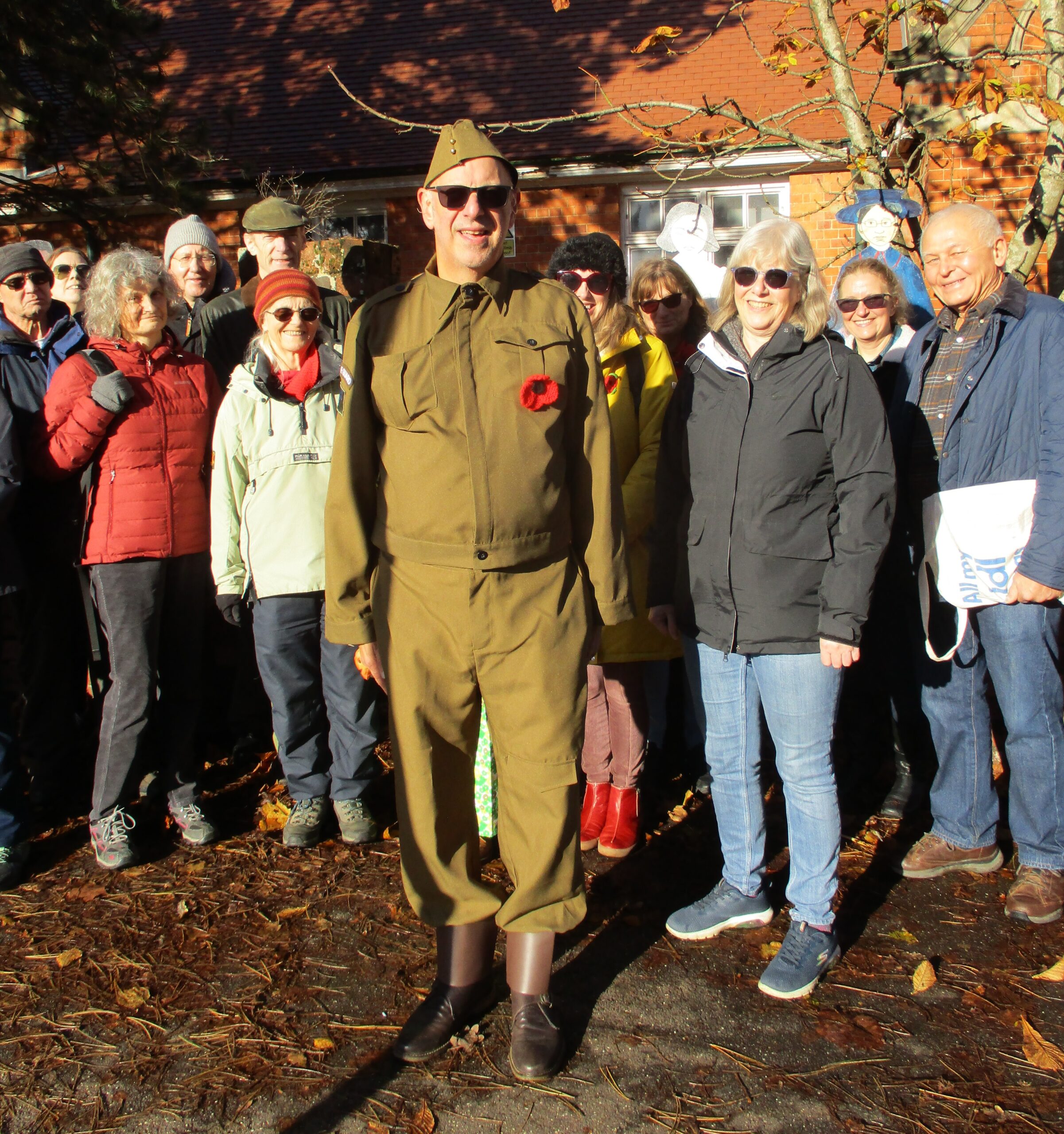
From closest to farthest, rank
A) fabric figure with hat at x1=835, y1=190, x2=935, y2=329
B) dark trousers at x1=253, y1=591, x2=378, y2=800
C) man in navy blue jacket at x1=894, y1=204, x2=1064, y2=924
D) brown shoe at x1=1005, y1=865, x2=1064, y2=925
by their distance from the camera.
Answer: man in navy blue jacket at x1=894, y1=204, x2=1064, y2=924
brown shoe at x1=1005, y1=865, x2=1064, y2=925
dark trousers at x1=253, y1=591, x2=378, y2=800
fabric figure with hat at x1=835, y1=190, x2=935, y2=329

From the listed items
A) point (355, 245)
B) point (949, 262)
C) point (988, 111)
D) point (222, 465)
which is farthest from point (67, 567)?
point (988, 111)

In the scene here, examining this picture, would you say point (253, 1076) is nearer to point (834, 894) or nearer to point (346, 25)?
point (834, 894)

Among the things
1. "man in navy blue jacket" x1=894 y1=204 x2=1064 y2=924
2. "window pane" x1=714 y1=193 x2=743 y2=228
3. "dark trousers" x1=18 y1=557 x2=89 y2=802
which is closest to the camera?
"man in navy blue jacket" x1=894 y1=204 x2=1064 y2=924

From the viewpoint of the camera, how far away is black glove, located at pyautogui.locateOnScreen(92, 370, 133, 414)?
3.89m

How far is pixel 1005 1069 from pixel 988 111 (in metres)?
4.68

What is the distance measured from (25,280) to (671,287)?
9.10 feet

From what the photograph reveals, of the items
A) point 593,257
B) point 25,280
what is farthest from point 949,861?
point 25,280

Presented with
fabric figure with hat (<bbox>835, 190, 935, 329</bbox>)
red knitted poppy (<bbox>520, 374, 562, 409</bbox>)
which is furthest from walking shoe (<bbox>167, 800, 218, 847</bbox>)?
fabric figure with hat (<bbox>835, 190, 935, 329</bbox>)

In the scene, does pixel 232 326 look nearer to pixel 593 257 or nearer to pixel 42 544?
pixel 42 544

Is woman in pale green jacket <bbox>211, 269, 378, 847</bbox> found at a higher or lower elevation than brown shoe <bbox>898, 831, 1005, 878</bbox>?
higher

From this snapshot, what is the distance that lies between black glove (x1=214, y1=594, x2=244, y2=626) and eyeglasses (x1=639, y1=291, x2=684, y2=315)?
230cm

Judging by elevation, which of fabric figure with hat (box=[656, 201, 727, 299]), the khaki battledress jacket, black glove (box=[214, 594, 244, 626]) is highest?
fabric figure with hat (box=[656, 201, 727, 299])

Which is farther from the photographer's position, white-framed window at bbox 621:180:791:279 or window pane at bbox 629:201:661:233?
window pane at bbox 629:201:661:233

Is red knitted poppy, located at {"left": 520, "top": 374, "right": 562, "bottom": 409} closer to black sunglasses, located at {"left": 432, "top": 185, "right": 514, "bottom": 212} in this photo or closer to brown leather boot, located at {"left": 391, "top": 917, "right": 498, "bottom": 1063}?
black sunglasses, located at {"left": 432, "top": 185, "right": 514, "bottom": 212}
